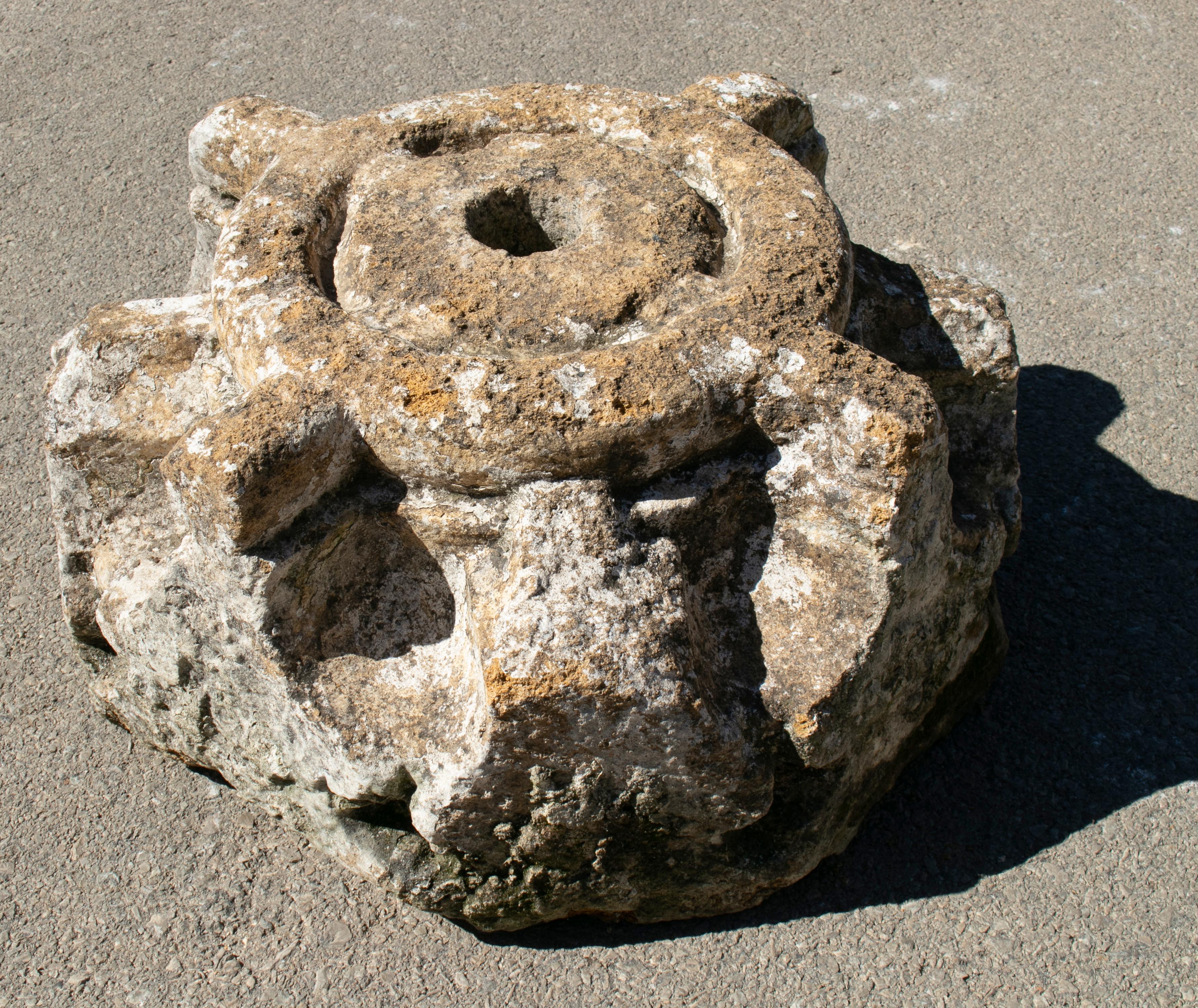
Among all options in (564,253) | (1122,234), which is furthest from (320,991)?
(1122,234)

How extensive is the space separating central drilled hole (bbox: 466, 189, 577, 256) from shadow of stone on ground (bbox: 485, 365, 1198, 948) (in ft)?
4.59

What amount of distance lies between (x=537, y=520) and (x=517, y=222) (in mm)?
848

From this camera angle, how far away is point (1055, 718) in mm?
2746

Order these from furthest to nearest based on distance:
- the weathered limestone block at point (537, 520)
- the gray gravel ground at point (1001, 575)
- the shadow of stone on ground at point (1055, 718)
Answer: the shadow of stone on ground at point (1055, 718), the gray gravel ground at point (1001, 575), the weathered limestone block at point (537, 520)

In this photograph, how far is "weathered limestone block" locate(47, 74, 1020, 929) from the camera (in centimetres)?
196

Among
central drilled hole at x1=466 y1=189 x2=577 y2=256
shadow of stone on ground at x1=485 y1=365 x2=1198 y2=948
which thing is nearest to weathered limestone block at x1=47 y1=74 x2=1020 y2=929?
central drilled hole at x1=466 y1=189 x2=577 y2=256

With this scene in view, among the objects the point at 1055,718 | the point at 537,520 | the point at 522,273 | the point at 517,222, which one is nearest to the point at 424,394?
the point at 537,520

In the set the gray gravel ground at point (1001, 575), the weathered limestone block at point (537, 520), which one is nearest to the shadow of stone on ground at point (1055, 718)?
the gray gravel ground at point (1001, 575)

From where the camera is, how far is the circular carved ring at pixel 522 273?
198cm

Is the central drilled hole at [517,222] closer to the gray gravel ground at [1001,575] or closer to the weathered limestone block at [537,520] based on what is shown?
the weathered limestone block at [537,520]

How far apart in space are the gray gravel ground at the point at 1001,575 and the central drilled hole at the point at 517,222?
1353 mm

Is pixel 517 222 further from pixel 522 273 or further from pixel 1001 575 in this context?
pixel 1001 575

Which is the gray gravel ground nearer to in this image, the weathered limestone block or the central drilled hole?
the weathered limestone block

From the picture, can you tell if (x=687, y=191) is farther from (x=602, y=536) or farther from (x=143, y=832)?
(x=143, y=832)
